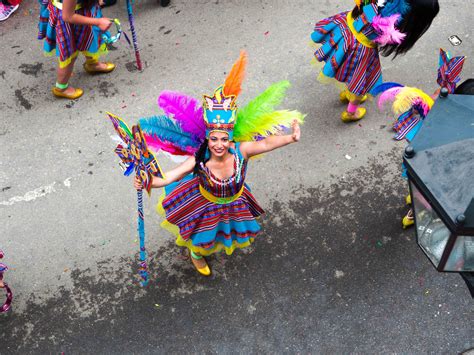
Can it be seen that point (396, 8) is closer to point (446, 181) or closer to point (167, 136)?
point (167, 136)

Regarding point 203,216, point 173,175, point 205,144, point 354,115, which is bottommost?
point 354,115

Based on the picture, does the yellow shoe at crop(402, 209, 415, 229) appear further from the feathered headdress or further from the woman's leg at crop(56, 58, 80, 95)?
the woman's leg at crop(56, 58, 80, 95)

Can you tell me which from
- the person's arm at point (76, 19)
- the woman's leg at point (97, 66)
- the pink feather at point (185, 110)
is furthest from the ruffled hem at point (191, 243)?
the woman's leg at point (97, 66)

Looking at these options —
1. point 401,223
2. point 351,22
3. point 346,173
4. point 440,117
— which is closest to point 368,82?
point 351,22

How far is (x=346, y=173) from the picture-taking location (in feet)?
16.2

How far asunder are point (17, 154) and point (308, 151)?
2.64 meters

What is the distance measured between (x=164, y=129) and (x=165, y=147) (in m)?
0.13

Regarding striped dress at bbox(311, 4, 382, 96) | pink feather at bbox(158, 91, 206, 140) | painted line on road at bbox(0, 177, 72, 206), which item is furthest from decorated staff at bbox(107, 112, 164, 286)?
striped dress at bbox(311, 4, 382, 96)

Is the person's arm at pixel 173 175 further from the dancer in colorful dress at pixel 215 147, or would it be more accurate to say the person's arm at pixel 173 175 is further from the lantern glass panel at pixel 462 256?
the lantern glass panel at pixel 462 256

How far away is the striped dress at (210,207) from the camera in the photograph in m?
3.58

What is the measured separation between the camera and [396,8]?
416 cm

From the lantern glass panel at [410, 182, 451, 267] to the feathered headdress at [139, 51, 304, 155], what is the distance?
1.14 meters

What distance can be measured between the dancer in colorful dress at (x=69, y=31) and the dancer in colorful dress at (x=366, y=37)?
188 cm

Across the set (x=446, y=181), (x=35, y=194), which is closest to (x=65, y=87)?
(x=35, y=194)
